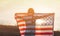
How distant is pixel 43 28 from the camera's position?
1.48 m

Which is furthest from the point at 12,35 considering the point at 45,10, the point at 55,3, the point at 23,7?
the point at 55,3

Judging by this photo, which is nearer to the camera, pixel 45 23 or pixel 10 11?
pixel 45 23

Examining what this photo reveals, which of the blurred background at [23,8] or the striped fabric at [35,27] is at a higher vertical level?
the blurred background at [23,8]

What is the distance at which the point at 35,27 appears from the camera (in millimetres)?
1479

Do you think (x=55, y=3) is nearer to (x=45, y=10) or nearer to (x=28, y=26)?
(x=45, y=10)

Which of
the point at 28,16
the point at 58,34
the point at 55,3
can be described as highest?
the point at 55,3

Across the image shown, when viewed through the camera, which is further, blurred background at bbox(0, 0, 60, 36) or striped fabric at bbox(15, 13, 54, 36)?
blurred background at bbox(0, 0, 60, 36)

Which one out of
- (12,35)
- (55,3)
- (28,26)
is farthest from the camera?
(55,3)

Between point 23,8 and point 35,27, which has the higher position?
point 23,8

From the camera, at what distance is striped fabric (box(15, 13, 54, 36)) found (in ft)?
4.84

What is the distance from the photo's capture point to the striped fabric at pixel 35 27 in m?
1.47

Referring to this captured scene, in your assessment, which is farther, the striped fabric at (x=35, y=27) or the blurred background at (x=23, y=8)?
the blurred background at (x=23, y=8)

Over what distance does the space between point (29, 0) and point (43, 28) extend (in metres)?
0.55

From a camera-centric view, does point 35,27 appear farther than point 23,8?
No
